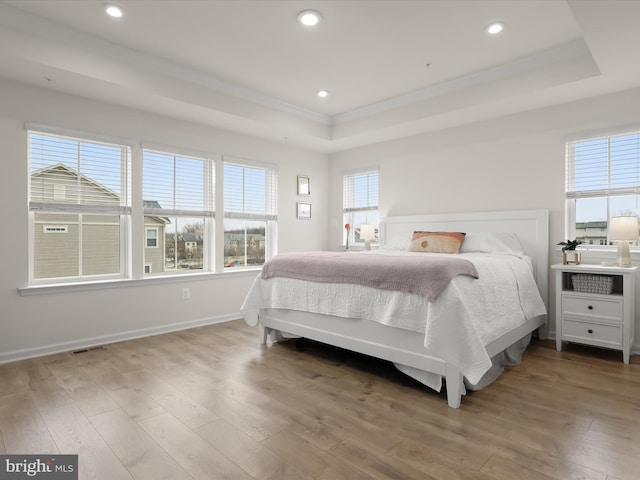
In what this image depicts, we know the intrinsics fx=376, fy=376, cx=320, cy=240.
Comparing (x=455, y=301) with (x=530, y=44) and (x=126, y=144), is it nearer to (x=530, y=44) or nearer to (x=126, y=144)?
(x=530, y=44)

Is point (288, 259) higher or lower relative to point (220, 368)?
higher

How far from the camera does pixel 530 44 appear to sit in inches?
121

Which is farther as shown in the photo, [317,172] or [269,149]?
[317,172]

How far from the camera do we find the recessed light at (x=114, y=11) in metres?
2.58

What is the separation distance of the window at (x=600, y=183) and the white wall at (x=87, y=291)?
347 centimetres

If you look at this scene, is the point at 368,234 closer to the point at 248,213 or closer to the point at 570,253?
the point at 248,213

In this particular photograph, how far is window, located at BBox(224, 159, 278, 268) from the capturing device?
4.67 meters

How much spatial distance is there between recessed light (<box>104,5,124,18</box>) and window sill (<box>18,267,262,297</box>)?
228cm

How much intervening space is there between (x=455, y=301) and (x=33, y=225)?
3.51 metres

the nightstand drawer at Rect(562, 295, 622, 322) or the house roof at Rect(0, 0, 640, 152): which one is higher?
the house roof at Rect(0, 0, 640, 152)

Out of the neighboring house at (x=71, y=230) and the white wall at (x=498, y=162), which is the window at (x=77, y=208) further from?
the white wall at (x=498, y=162)

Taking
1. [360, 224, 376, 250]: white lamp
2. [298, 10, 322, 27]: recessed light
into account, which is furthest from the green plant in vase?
[298, 10, 322, 27]: recessed light

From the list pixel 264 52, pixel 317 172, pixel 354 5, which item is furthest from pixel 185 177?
pixel 354 5

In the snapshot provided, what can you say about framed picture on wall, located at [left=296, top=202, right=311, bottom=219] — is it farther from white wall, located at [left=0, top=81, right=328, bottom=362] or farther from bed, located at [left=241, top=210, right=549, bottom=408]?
bed, located at [left=241, top=210, right=549, bottom=408]
